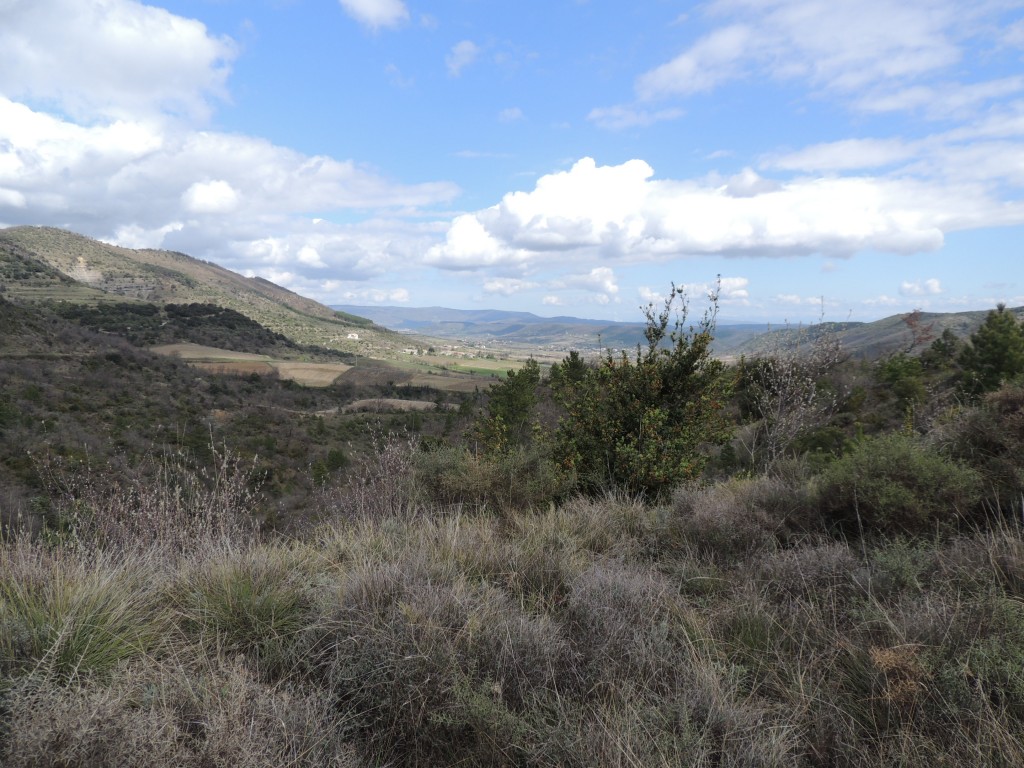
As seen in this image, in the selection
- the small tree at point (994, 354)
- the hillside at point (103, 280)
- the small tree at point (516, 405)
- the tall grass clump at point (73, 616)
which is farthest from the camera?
the hillside at point (103, 280)

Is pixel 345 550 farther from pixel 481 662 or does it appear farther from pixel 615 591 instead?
pixel 615 591

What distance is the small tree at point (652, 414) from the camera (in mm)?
7734

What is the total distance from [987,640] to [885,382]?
24.8 meters

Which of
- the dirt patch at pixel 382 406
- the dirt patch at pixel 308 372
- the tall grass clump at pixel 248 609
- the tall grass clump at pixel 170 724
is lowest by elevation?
the dirt patch at pixel 382 406

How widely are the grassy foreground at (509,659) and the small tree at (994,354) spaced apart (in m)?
18.3

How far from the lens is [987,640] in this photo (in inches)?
101

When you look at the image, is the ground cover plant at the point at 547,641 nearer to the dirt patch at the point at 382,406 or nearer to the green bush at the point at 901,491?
the green bush at the point at 901,491

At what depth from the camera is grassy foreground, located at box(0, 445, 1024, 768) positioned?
2.10m

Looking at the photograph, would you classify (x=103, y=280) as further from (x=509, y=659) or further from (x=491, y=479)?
(x=509, y=659)

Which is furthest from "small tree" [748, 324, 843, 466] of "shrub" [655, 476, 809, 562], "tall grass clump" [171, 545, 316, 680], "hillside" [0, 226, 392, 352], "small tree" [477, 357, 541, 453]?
"hillside" [0, 226, 392, 352]

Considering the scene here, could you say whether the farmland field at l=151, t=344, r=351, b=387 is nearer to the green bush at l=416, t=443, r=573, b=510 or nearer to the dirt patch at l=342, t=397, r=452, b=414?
the dirt patch at l=342, t=397, r=452, b=414

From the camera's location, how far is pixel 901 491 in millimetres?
4562

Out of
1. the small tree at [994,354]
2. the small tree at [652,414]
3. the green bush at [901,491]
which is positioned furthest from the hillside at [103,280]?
the small tree at [994,354]

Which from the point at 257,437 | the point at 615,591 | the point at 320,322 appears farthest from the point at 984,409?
the point at 320,322
